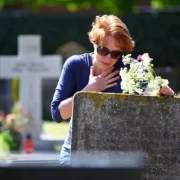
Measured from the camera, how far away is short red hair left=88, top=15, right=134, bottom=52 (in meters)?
5.11

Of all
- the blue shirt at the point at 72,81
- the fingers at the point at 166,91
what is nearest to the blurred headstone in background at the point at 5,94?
the blue shirt at the point at 72,81

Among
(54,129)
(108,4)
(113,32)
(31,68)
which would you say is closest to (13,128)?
(31,68)

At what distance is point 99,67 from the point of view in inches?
205

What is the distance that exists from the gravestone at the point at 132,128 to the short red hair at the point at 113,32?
1.36 ft

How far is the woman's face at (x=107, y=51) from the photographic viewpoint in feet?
16.9

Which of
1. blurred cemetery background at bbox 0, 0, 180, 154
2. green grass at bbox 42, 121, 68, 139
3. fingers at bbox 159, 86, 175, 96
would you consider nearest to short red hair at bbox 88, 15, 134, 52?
fingers at bbox 159, 86, 175, 96

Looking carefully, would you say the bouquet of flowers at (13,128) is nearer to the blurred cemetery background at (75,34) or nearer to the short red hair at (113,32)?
the blurred cemetery background at (75,34)

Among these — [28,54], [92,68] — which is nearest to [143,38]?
[28,54]

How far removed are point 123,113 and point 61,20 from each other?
58.4 feet

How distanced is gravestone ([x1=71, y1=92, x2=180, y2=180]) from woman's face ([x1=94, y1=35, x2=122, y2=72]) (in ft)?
1.27

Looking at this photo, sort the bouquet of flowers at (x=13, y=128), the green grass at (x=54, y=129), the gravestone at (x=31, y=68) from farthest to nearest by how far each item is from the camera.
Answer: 1. the green grass at (x=54, y=129)
2. the gravestone at (x=31, y=68)
3. the bouquet of flowers at (x=13, y=128)

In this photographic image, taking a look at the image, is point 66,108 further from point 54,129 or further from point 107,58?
point 54,129

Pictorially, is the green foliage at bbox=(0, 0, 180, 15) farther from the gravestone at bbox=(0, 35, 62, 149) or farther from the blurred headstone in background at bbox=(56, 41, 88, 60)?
the gravestone at bbox=(0, 35, 62, 149)

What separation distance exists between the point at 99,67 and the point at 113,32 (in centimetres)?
23
